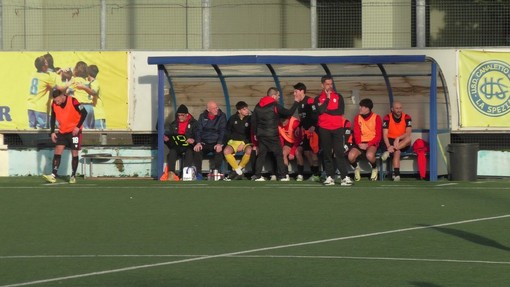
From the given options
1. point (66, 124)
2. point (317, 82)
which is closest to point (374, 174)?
point (317, 82)

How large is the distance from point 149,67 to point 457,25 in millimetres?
6185

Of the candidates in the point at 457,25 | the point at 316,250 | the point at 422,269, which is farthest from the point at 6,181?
the point at 422,269

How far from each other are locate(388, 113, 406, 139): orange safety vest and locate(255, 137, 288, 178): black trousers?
1.98m

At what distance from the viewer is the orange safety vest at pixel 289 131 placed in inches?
873

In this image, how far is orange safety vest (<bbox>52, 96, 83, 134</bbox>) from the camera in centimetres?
2141

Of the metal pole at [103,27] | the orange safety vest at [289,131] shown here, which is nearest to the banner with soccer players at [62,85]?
the metal pole at [103,27]

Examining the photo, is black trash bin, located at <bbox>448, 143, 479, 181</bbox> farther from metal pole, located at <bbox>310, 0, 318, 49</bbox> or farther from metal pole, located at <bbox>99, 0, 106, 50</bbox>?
metal pole, located at <bbox>99, 0, 106, 50</bbox>

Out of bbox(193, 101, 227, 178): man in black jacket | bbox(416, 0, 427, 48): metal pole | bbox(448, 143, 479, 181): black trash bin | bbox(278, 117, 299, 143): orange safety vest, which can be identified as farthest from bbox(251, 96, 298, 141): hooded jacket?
bbox(416, 0, 427, 48): metal pole

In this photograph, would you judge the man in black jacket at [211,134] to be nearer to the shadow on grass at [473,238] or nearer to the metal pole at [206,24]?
the metal pole at [206,24]

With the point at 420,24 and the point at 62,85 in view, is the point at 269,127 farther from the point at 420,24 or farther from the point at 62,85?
the point at 62,85

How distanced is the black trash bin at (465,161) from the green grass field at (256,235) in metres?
1.28

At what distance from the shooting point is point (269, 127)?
70.9 ft

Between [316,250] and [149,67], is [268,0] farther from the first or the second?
[316,250]

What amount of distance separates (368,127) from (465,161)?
1.79 m
